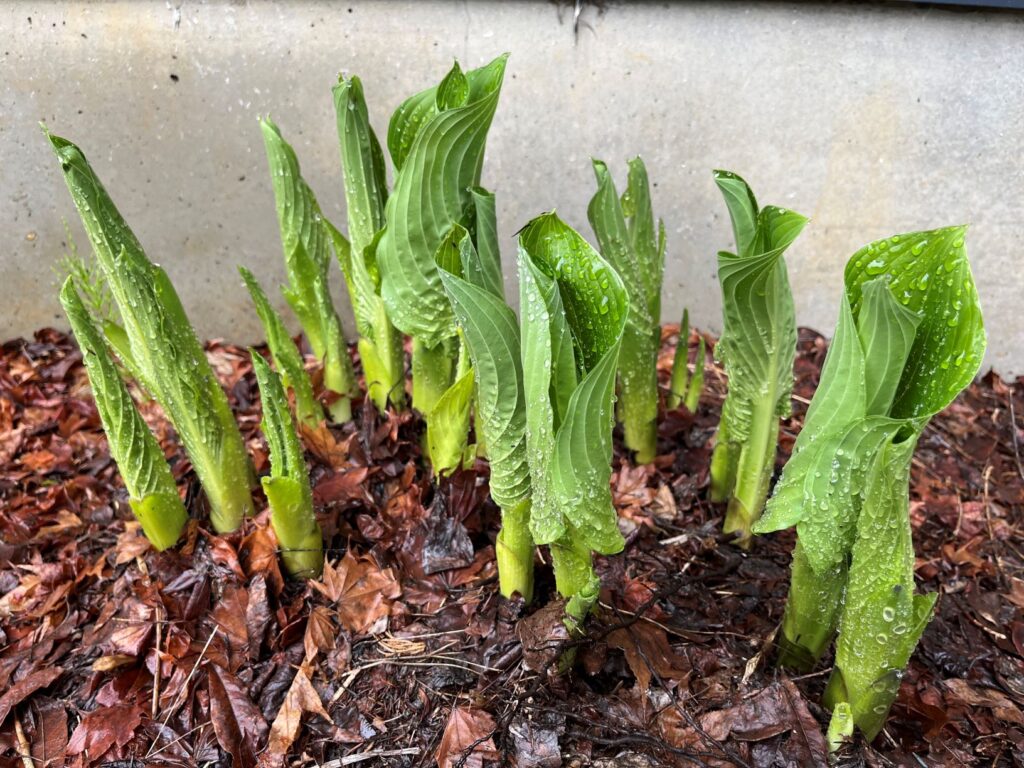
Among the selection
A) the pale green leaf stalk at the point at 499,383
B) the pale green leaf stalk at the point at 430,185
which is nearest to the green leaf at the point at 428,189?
the pale green leaf stalk at the point at 430,185

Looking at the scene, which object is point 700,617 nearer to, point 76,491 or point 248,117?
point 76,491

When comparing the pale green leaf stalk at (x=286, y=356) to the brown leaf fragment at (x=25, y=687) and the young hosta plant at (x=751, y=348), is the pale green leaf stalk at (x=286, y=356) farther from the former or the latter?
the young hosta plant at (x=751, y=348)

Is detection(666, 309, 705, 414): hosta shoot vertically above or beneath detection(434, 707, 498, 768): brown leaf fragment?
above

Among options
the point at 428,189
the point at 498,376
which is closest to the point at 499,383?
the point at 498,376

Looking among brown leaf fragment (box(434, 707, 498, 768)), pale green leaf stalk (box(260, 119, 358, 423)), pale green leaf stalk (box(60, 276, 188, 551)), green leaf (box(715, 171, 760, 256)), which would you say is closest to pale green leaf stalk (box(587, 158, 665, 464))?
green leaf (box(715, 171, 760, 256))

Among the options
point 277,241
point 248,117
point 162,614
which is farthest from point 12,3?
point 162,614

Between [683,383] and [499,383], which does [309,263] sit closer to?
[499,383]

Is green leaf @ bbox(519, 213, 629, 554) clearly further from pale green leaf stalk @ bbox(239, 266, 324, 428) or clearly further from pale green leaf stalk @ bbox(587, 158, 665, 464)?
pale green leaf stalk @ bbox(239, 266, 324, 428)
